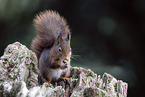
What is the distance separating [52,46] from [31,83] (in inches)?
18.0

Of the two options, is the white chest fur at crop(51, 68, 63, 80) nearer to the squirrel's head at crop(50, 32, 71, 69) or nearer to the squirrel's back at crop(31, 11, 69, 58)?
the squirrel's head at crop(50, 32, 71, 69)

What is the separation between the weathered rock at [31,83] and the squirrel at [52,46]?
0.14 m

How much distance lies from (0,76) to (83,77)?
0.52 metres

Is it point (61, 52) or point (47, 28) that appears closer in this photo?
point (61, 52)

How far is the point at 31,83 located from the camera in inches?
50.2

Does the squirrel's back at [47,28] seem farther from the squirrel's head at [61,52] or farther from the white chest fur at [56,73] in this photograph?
the white chest fur at [56,73]

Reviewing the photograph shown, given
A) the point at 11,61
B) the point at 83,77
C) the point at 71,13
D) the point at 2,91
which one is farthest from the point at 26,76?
the point at 71,13

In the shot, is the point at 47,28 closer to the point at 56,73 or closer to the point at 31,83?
the point at 56,73

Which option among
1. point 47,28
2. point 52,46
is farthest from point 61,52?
point 47,28

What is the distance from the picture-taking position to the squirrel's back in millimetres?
1700

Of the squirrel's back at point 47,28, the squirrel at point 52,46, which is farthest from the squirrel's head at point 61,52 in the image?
the squirrel's back at point 47,28

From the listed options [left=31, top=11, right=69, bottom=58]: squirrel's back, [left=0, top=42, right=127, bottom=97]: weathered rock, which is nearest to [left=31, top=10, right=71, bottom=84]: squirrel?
[left=31, top=11, right=69, bottom=58]: squirrel's back

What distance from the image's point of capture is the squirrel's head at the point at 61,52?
5.04 ft

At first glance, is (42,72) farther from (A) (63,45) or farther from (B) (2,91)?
(B) (2,91)
